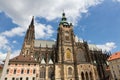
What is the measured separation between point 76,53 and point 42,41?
20.2 metres

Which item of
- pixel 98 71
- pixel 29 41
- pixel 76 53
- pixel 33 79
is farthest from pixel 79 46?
pixel 33 79

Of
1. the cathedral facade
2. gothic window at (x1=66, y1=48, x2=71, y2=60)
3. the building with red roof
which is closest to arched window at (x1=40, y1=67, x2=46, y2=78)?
the cathedral facade

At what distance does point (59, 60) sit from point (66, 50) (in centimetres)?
630

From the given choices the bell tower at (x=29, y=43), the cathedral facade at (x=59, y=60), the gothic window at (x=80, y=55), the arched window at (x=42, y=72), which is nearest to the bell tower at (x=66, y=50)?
the cathedral facade at (x=59, y=60)

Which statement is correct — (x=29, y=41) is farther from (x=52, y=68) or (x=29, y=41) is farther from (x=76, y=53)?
(x=76, y=53)

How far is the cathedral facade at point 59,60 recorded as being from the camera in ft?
144

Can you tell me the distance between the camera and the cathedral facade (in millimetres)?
43812

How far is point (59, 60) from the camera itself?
2159 inches

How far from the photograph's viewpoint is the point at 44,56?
200 ft

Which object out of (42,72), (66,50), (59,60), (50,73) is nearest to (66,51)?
(66,50)

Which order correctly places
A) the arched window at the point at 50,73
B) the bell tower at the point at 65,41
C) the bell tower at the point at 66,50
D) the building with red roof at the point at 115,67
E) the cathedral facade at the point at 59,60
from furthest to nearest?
the bell tower at the point at 65,41 < the arched window at the point at 50,73 < the bell tower at the point at 66,50 < the building with red roof at the point at 115,67 < the cathedral facade at the point at 59,60

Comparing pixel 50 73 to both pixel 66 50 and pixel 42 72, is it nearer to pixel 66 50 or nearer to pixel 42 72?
pixel 42 72

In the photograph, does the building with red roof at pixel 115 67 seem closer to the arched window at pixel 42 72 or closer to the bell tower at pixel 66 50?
the bell tower at pixel 66 50

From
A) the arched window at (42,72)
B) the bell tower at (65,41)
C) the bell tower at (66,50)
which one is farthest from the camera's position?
the bell tower at (65,41)
